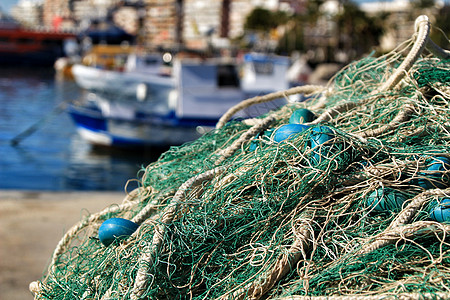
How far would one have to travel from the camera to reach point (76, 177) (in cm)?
1272

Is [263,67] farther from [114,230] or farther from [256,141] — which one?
[114,230]

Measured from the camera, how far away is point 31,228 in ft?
18.3

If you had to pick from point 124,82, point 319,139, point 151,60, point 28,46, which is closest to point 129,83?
point 124,82

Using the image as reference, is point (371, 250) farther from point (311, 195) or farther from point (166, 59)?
point (166, 59)

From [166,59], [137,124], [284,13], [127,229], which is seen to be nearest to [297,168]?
[127,229]

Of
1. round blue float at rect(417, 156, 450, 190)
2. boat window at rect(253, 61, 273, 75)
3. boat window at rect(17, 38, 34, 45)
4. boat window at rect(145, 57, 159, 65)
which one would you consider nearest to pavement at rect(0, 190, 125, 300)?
round blue float at rect(417, 156, 450, 190)

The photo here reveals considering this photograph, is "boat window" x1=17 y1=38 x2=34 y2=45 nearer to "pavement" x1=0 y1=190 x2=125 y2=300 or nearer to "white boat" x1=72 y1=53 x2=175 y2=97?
"white boat" x1=72 y1=53 x2=175 y2=97

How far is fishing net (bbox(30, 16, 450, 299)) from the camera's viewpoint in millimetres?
1880

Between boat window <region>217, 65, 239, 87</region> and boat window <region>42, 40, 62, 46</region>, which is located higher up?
boat window <region>217, 65, 239, 87</region>

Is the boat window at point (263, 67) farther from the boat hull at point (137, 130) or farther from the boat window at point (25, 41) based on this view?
the boat window at point (25, 41)

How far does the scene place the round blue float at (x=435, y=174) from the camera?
6.98ft

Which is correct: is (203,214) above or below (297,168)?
below

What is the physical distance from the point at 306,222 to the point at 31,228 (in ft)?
14.0

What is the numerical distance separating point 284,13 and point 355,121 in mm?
64353
